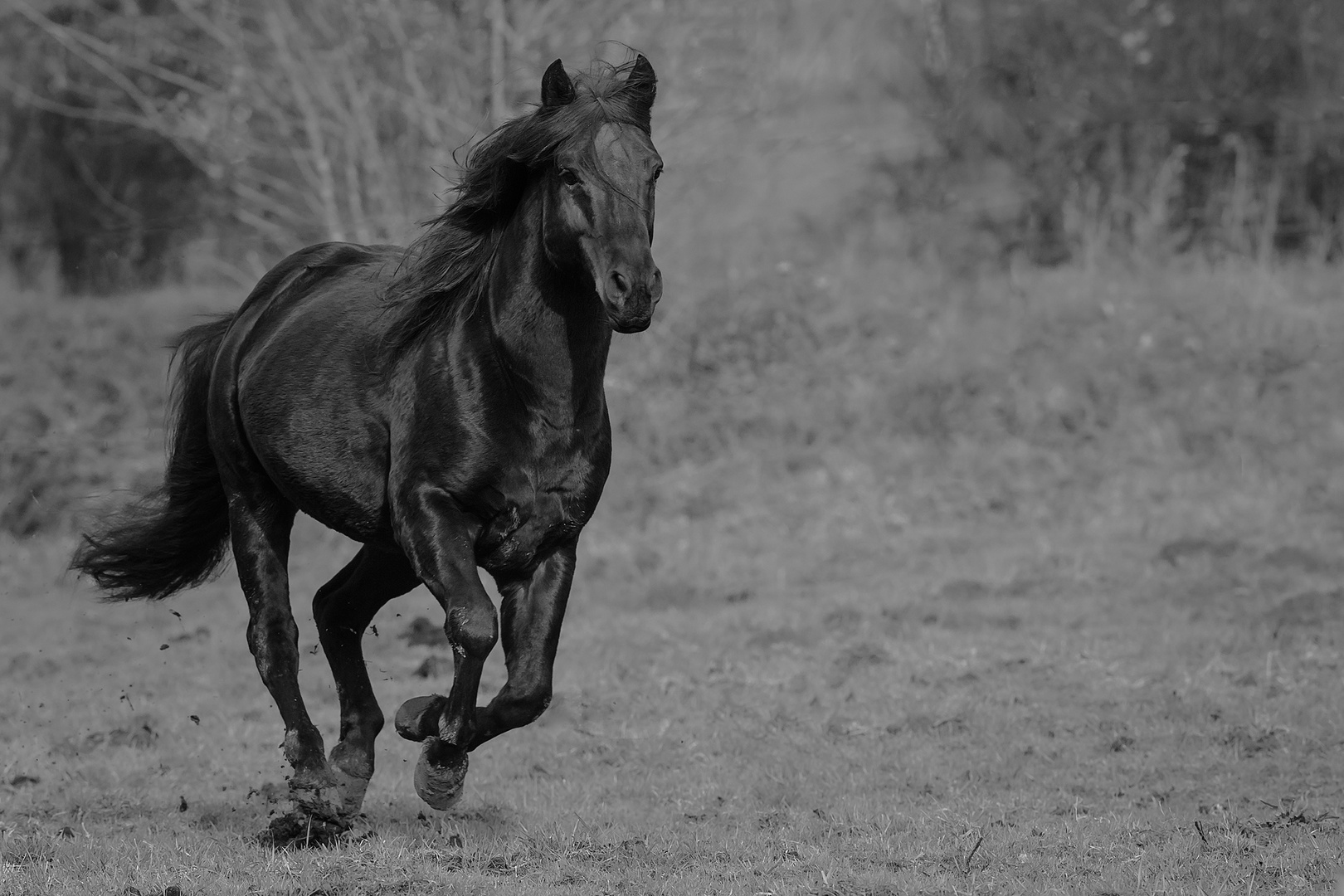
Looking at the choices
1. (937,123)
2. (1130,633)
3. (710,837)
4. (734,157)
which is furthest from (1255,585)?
(937,123)

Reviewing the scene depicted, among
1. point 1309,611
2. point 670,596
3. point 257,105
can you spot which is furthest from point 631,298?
point 257,105

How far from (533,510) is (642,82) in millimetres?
1357

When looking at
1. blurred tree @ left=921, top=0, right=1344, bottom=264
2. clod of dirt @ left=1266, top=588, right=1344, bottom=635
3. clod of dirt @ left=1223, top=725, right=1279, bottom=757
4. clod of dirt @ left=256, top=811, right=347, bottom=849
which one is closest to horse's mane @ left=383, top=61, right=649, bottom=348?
clod of dirt @ left=256, top=811, right=347, bottom=849

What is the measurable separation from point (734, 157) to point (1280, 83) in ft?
18.2

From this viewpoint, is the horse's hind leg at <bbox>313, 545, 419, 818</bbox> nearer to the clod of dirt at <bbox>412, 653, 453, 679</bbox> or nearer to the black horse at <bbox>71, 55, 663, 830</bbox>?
the black horse at <bbox>71, 55, 663, 830</bbox>

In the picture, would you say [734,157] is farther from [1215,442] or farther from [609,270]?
[609,270]

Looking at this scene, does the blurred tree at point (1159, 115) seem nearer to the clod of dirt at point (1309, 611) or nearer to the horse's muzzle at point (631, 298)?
Answer: the clod of dirt at point (1309, 611)

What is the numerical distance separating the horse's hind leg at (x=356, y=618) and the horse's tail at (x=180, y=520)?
2.45 feet

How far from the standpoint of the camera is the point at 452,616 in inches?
183

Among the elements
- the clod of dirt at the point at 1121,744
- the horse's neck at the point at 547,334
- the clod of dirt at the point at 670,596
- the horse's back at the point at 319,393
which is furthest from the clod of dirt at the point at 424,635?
the horse's neck at the point at 547,334

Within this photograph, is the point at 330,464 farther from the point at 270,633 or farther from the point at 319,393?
the point at 270,633

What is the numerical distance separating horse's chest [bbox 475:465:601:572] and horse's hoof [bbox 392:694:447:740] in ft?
1.74

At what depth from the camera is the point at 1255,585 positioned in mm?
9211

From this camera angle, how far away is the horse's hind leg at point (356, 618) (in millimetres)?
5434
